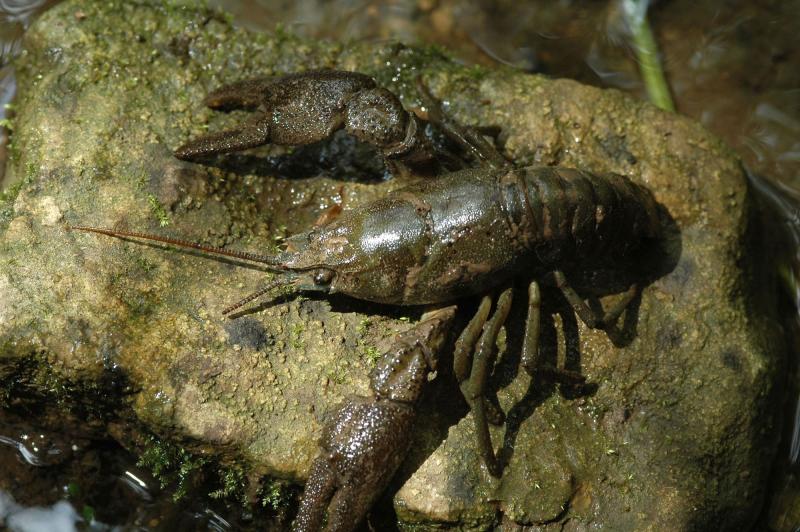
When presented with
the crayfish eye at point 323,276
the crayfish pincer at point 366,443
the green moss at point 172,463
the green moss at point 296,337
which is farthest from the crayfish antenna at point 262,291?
the green moss at point 172,463

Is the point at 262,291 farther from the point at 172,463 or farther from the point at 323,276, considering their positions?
the point at 172,463

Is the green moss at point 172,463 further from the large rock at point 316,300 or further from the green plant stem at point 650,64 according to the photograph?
the green plant stem at point 650,64

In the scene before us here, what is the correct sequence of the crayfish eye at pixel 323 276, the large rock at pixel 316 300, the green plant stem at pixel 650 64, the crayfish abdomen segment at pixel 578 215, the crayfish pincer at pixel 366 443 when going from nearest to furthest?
1. the crayfish pincer at pixel 366 443
2. the large rock at pixel 316 300
3. the crayfish eye at pixel 323 276
4. the crayfish abdomen segment at pixel 578 215
5. the green plant stem at pixel 650 64

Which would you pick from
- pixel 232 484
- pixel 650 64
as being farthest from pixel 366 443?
pixel 650 64

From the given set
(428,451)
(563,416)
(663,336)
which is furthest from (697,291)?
(428,451)

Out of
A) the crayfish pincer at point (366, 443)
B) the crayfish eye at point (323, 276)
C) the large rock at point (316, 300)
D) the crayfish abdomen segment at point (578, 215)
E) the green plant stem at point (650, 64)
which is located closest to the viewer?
the crayfish pincer at point (366, 443)

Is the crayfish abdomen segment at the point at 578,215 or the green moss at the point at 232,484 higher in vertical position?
the crayfish abdomen segment at the point at 578,215
